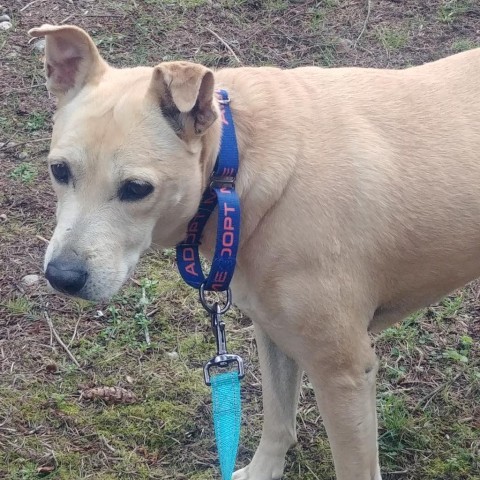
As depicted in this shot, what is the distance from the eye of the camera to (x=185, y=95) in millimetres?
2320

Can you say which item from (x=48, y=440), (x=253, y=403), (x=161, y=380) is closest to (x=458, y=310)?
(x=253, y=403)

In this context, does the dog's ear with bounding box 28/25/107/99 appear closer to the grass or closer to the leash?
the leash

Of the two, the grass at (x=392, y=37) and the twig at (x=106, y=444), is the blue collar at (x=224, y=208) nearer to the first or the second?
the twig at (x=106, y=444)

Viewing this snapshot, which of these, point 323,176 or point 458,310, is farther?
point 458,310

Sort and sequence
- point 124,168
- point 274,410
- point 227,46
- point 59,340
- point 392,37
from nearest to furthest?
point 124,168, point 274,410, point 59,340, point 227,46, point 392,37

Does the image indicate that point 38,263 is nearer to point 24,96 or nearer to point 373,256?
point 24,96

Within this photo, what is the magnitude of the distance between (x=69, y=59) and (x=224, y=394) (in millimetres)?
1271

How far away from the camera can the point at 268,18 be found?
20.9 ft

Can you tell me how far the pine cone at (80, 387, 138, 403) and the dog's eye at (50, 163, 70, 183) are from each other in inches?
60.0

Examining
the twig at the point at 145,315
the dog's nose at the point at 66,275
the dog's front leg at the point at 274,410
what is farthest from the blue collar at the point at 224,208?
the twig at the point at 145,315

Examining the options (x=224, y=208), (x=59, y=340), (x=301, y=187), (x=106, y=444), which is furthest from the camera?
(x=59, y=340)

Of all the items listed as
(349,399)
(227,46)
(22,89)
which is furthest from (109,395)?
(227,46)

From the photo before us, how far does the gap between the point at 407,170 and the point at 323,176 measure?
32cm

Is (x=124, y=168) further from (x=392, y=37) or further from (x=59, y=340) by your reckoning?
(x=392, y=37)
